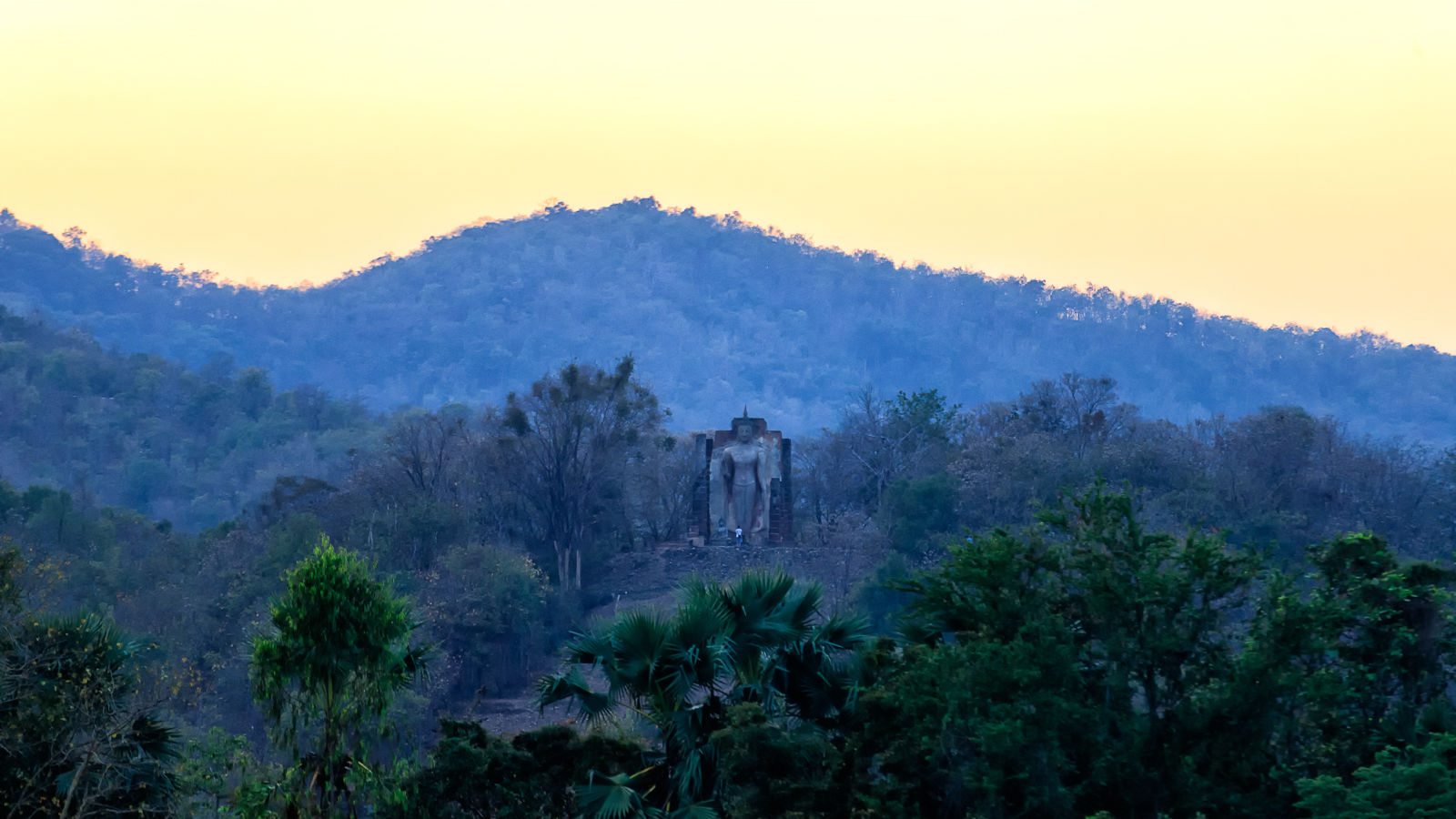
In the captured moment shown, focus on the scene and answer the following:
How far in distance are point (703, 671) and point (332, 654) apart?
292 centimetres

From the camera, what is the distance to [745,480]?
34.3 m

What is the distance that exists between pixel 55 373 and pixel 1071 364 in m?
68.7

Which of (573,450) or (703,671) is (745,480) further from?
(703,671)

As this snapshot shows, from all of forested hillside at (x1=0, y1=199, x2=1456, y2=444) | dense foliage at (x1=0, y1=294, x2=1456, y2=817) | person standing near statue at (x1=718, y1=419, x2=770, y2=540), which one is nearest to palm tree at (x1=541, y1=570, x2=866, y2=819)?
dense foliage at (x1=0, y1=294, x2=1456, y2=817)

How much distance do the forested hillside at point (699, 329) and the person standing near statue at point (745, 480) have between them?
2516 inches

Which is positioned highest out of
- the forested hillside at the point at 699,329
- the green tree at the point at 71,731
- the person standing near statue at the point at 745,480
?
the forested hillside at the point at 699,329

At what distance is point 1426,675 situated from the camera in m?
10.7

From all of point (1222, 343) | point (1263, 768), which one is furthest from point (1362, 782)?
point (1222, 343)

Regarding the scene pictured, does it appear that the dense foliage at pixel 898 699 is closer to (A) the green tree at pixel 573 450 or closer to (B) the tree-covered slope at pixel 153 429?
(A) the green tree at pixel 573 450

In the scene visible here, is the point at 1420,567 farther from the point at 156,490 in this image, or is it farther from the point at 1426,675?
the point at 156,490

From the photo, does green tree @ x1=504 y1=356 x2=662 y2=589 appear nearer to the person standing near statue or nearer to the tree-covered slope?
the person standing near statue

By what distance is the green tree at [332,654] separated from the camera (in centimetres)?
1110

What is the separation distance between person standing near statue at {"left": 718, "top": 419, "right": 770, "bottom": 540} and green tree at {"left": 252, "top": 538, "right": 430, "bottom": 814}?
22.8 metres

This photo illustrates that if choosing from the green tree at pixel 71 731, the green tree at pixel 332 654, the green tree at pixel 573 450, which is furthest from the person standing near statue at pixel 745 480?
the green tree at pixel 332 654
